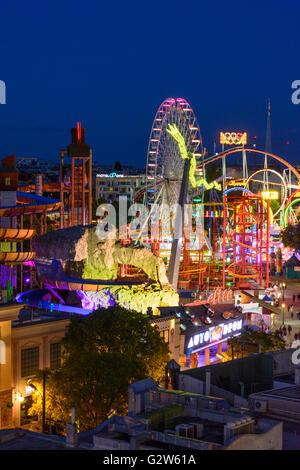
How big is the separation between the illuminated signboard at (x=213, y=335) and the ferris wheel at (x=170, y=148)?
2897 centimetres

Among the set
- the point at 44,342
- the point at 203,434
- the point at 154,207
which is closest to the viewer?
the point at 203,434

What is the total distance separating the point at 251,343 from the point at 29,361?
15.0 meters

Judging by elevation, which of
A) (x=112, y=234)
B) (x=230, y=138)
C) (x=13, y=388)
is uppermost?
(x=230, y=138)

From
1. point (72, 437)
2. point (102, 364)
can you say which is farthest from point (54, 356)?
point (72, 437)

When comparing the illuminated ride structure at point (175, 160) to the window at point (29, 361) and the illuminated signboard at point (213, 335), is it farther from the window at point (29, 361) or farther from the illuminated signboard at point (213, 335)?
the window at point (29, 361)

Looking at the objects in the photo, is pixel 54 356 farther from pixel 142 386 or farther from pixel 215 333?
pixel 142 386

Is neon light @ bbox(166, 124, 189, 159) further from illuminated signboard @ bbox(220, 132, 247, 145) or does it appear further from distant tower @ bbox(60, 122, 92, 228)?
illuminated signboard @ bbox(220, 132, 247, 145)

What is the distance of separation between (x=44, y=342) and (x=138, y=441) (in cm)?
2189

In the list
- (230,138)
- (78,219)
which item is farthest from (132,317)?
(230,138)

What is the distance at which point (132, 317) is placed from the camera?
39344 mm

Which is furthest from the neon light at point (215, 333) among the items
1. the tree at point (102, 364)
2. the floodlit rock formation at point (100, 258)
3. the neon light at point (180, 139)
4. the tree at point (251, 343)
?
the neon light at point (180, 139)

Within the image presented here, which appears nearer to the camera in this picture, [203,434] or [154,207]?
[203,434]

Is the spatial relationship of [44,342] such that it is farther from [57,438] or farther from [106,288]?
[57,438]

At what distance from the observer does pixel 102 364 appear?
32.4m
